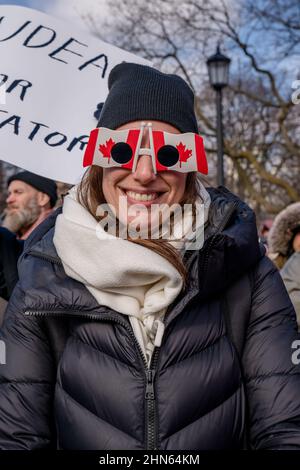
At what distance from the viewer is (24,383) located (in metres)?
1.64

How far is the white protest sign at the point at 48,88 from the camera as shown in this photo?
295cm

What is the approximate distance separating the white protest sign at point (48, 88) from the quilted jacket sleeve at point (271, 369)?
149 centimetres

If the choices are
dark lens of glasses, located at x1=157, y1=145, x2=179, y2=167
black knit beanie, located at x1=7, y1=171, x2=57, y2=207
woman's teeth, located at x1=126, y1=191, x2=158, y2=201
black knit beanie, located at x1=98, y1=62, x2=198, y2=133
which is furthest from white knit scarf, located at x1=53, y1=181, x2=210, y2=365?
black knit beanie, located at x1=7, y1=171, x2=57, y2=207

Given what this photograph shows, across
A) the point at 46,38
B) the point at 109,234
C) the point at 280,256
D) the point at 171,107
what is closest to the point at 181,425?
the point at 109,234

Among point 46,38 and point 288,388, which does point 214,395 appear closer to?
point 288,388

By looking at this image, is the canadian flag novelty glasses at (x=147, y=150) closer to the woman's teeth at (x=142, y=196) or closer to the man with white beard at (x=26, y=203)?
the woman's teeth at (x=142, y=196)

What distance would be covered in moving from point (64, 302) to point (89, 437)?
15.0 inches

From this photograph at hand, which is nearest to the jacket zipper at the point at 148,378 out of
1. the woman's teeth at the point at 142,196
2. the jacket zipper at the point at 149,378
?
the jacket zipper at the point at 149,378

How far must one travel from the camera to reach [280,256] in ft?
14.0

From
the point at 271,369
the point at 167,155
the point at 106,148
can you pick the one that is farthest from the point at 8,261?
the point at 271,369

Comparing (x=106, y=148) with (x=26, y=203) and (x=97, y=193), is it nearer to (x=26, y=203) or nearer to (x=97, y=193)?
(x=97, y=193)

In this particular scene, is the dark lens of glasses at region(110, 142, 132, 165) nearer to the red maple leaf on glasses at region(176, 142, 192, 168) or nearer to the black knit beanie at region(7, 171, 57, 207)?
the red maple leaf on glasses at region(176, 142, 192, 168)

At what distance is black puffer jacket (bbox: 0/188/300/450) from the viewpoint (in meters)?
1.56
